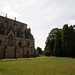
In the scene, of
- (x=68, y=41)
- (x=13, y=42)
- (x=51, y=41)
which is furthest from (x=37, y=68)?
(x=51, y=41)

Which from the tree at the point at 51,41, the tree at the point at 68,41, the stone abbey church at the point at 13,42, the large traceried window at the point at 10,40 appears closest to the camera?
the stone abbey church at the point at 13,42

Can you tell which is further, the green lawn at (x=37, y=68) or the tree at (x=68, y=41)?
the tree at (x=68, y=41)

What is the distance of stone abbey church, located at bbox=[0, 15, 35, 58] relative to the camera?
35647 millimetres

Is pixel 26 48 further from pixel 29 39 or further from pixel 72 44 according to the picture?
pixel 72 44

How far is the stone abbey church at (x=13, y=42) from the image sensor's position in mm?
35647

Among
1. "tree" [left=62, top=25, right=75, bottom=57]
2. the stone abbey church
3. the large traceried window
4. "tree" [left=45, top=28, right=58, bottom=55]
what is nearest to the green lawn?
the stone abbey church

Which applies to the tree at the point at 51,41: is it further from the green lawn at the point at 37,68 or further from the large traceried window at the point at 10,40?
the green lawn at the point at 37,68

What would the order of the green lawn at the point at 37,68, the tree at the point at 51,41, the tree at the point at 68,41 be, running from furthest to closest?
1. the tree at the point at 51,41
2. the tree at the point at 68,41
3. the green lawn at the point at 37,68

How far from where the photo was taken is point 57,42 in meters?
43.5

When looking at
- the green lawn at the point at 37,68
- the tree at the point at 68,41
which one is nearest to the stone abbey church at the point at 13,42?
the tree at the point at 68,41

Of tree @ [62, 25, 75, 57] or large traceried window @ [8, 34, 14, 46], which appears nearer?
tree @ [62, 25, 75, 57]

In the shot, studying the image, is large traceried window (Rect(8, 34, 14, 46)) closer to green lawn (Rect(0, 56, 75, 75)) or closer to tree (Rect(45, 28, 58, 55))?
tree (Rect(45, 28, 58, 55))

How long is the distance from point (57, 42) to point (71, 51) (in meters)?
8.34

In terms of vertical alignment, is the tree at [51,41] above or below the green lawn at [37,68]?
above
